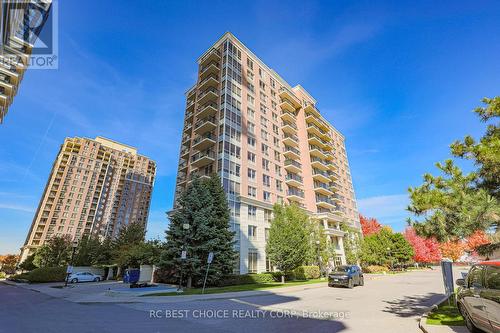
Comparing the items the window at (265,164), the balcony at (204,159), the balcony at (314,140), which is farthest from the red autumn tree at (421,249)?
the balcony at (204,159)

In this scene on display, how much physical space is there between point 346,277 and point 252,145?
22480 millimetres

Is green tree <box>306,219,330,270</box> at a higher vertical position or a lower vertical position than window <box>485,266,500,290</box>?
higher

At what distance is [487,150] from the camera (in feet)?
20.7

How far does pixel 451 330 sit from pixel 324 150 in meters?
52.4

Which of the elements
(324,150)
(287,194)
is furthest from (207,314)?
(324,150)

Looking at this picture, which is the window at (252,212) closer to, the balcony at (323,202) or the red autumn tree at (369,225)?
the balcony at (323,202)

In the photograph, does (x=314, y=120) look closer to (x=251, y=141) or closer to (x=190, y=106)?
(x=251, y=141)

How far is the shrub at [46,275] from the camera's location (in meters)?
32.7

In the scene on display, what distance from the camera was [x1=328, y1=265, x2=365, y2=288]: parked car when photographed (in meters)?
21.1

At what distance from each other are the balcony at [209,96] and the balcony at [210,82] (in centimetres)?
65

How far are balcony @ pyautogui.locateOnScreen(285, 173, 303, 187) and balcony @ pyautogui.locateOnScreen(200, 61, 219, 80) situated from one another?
841 inches

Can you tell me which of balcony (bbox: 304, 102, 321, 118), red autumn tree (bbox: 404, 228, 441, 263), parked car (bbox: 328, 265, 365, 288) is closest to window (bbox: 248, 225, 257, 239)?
parked car (bbox: 328, 265, 365, 288)

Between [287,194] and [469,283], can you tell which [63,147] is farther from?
[469,283]

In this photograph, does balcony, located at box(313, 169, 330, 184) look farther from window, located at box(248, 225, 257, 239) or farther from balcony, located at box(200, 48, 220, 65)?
balcony, located at box(200, 48, 220, 65)
